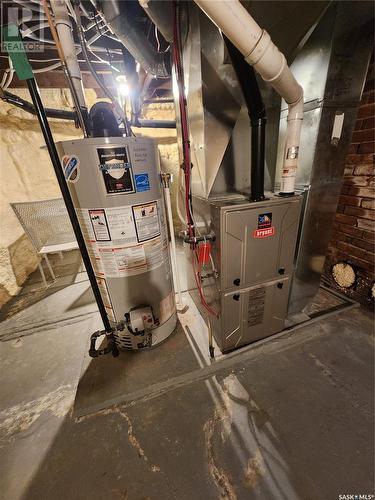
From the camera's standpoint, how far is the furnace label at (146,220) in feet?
3.99

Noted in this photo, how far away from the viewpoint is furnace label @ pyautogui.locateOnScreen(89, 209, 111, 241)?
1147 mm

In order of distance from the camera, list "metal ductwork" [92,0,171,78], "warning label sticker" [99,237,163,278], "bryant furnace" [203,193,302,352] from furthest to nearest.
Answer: "warning label sticker" [99,237,163,278], "bryant furnace" [203,193,302,352], "metal ductwork" [92,0,171,78]

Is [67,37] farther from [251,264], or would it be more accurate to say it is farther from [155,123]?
[155,123]

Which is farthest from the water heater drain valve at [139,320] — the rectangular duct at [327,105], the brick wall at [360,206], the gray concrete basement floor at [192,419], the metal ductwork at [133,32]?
the brick wall at [360,206]

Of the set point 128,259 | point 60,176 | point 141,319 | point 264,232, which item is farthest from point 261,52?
point 141,319

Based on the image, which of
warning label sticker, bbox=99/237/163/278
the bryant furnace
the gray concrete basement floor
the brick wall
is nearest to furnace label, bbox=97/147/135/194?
warning label sticker, bbox=99/237/163/278

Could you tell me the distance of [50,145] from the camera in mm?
950

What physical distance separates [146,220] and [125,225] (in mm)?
135

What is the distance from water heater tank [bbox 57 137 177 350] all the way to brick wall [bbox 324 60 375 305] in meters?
1.67

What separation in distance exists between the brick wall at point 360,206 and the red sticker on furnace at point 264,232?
109 centimetres

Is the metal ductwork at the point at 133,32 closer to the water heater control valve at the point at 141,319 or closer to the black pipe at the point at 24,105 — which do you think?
the black pipe at the point at 24,105

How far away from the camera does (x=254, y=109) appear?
1.05 m

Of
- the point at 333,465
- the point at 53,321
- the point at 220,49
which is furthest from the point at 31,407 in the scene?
the point at 220,49

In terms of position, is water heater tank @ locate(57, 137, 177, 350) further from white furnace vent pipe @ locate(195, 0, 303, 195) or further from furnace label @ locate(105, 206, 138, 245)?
white furnace vent pipe @ locate(195, 0, 303, 195)
